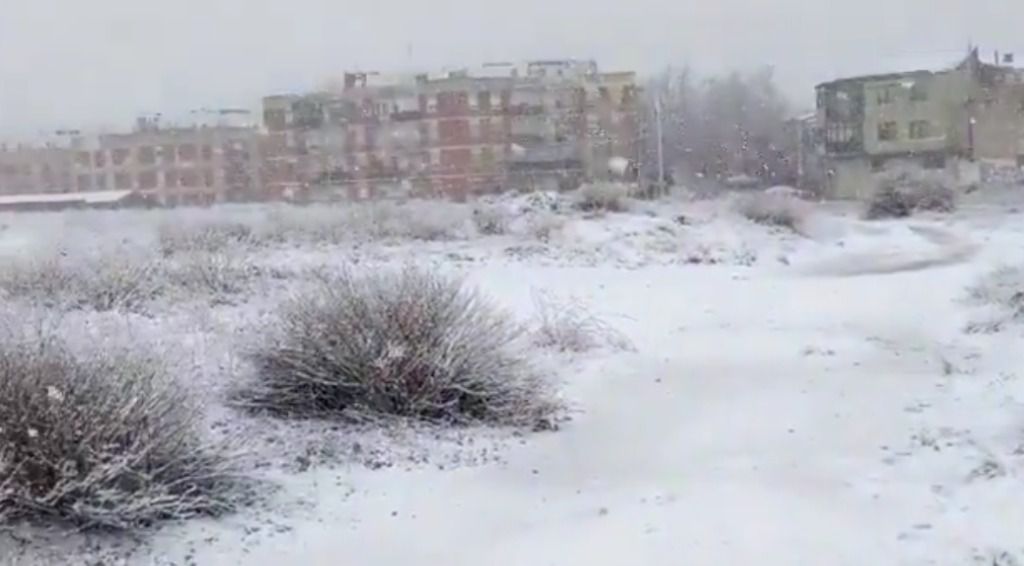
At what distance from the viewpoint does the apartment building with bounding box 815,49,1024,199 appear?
42.9 meters

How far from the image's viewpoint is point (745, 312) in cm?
1522

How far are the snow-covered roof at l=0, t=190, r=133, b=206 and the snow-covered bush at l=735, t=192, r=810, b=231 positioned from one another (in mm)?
14392

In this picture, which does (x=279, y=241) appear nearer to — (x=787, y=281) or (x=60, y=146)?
(x=60, y=146)

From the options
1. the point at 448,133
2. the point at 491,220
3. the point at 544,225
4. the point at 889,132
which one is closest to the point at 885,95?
the point at 889,132

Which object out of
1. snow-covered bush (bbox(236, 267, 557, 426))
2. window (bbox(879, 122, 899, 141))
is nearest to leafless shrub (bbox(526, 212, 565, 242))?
snow-covered bush (bbox(236, 267, 557, 426))

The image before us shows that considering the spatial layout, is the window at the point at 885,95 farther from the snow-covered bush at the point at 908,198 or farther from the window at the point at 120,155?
the window at the point at 120,155

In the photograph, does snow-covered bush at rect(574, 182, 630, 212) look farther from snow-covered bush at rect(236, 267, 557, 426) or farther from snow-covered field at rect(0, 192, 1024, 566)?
snow-covered bush at rect(236, 267, 557, 426)

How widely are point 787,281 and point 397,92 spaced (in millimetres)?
21696

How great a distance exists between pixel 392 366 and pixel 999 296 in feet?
29.3

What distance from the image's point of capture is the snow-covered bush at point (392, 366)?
331 inches

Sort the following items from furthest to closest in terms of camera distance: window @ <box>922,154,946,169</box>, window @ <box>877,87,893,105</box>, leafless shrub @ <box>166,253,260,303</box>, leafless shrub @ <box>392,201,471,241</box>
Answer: window @ <box>877,87,893,105</box>, window @ <box>922,154,946,169</box>, leafless shrub @ <box>392,201,471,241</box>, leafless shrub @ <box>166,253,260,303</box>

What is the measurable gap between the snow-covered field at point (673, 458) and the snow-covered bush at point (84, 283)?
46 centimetres

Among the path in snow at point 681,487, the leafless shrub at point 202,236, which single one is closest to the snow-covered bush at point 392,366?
the path in snow at point 681,487

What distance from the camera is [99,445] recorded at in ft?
19.1
